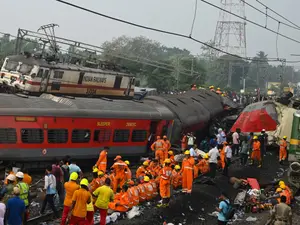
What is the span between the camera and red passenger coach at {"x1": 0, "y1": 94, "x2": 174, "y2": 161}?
14.3m

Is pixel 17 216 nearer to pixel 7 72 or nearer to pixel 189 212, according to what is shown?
pixel 189 212

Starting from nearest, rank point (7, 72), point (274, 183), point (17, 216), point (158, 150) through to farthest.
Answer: point (17, 216), point (274, 183), point (158, 150), point (7, 72)

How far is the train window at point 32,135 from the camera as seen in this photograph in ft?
47.5

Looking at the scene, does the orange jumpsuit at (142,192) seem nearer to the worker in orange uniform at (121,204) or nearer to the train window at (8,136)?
the worker in orange uniform at (121,204)

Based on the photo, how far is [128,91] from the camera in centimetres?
2481

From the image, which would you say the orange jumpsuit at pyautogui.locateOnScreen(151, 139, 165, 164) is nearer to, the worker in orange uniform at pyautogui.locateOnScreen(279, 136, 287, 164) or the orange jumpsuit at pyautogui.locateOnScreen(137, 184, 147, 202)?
the orange jumpsuit at pyautogui.locateOnScreen(137, 184, 147, 202)

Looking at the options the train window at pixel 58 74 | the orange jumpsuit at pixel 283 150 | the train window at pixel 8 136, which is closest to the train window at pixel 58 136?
the train window at pixel 8 136

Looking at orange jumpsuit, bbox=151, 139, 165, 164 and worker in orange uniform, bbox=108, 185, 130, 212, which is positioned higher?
orange jumpsuit, bbox=151, 139, 165, 164

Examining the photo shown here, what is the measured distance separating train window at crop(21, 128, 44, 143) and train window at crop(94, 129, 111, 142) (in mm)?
2433

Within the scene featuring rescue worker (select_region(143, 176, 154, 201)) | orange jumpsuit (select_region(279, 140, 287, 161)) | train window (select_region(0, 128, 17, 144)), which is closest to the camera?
rescue worker (select_region(143, 176, 154, 201))

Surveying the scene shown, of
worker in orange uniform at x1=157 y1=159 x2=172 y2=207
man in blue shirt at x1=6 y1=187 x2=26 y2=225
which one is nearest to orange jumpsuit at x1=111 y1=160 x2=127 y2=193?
worker in orange uniform at x1=157 y1=159 x2=172 y2=207

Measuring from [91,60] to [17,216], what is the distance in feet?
58.4

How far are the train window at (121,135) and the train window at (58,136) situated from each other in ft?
8.07

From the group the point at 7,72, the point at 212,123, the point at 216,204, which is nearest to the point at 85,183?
the point at 216,204
